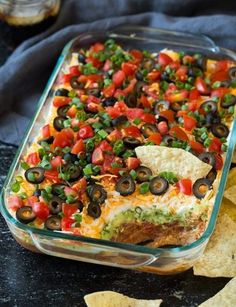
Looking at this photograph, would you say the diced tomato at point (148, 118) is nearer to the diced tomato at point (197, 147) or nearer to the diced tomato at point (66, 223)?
the diced tomato at point (197, 147)

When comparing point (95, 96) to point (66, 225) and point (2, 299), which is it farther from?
point (2, 299)

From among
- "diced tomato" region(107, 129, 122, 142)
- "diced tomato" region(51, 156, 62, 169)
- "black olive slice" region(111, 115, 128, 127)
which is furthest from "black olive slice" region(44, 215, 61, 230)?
"black olive slice" region(111, 115, 128, 127)

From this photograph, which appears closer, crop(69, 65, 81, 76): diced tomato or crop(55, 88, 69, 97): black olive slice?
crop(55, 88, 69, 97): black olive slice

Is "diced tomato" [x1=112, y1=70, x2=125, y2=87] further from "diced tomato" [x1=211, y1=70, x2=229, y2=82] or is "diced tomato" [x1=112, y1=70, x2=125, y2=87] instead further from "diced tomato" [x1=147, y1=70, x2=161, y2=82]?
"diced tomato" [x1=211, y1=70, x2=229, y2=82]

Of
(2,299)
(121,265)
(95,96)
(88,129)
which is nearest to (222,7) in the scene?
(95,96)

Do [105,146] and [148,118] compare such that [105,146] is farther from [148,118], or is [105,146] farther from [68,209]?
[68,209]

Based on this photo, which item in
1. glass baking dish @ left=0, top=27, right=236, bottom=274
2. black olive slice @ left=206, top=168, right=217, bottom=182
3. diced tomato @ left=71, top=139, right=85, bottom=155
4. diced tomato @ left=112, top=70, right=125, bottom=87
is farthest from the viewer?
diced tomato @ left=112, top=70, right=125, bottom=87

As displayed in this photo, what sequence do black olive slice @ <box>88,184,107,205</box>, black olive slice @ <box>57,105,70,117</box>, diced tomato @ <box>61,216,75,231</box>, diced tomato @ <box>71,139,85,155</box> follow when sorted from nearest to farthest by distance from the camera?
diced tomato @ <box>61,216,75,231</box>, black olive slice @ <box>88,184,107,205</box>, diced tomato @ <box>71,139,85,155</box>, black olive slice @ <box>57,105,70,117</box>
